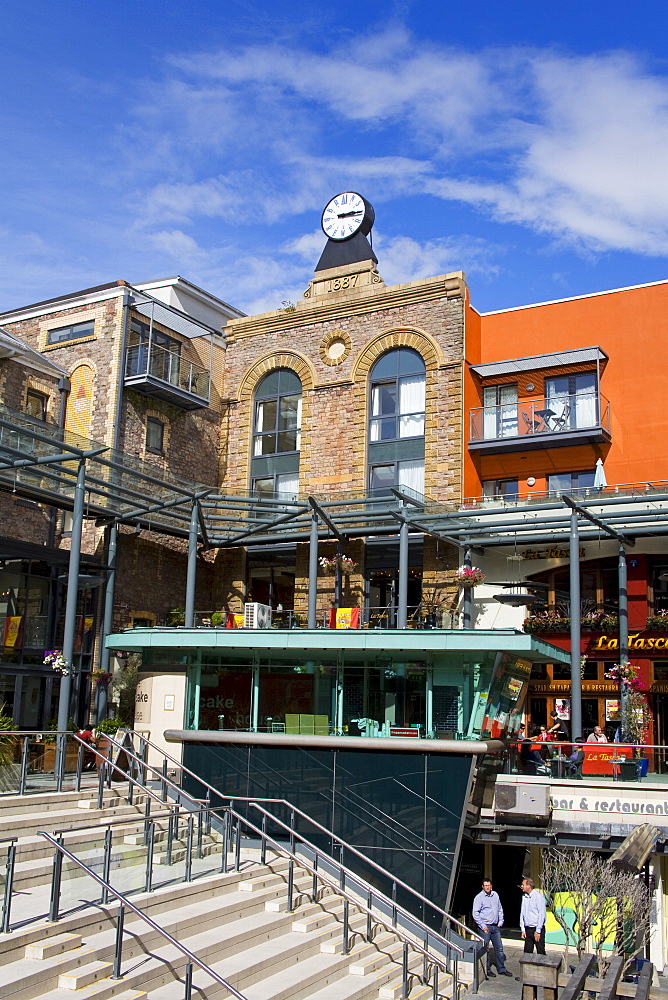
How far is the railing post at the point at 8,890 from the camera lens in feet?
A: 33.1

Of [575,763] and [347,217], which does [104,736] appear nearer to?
[575,763]

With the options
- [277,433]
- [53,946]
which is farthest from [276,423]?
[53,946]

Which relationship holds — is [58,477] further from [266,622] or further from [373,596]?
[373,596]

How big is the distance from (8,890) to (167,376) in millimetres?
20636

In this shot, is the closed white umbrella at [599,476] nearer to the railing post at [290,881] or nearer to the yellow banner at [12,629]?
the railing post at [290,881]

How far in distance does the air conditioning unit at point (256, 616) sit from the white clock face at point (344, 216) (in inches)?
531

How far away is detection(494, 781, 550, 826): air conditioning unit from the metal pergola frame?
3.25 metres

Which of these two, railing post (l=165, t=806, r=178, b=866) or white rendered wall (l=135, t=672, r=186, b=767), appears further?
white rendered wall (l=135, t=672, r=186, b=767)

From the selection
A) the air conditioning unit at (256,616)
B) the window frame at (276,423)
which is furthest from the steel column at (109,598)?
the window frame at (276,423)

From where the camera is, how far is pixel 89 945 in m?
10.5

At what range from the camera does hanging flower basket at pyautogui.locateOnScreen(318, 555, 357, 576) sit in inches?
1078

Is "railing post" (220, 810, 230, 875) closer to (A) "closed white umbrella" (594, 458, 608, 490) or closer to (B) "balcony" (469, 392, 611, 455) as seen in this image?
(A) "closed white umbrella" (594, 458, 608, 490)

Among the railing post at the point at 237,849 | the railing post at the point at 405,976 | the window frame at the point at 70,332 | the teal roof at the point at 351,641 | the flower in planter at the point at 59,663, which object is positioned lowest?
the railing post at the point at 405,976

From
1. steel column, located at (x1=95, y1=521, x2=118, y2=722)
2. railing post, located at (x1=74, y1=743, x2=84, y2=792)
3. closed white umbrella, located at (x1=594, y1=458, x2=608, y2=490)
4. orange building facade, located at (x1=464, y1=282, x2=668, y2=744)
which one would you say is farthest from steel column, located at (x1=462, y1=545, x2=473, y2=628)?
railing post, located at (x1=74, y1=743, x2=84, y2=792)
